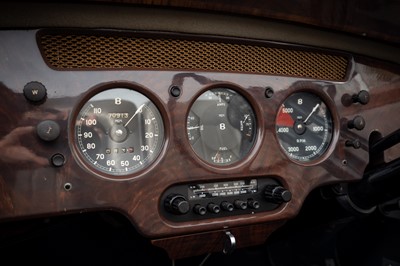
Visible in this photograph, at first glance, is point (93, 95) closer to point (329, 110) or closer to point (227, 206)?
point (227, 206)

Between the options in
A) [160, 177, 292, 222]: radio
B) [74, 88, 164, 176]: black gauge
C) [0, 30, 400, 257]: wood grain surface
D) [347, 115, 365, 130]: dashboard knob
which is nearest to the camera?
[0, 30, 400, 257]: wood grain surface

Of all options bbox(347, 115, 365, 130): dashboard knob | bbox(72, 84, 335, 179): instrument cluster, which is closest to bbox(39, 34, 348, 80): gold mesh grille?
bbox(72, 84, 335, 179): instrument cluster

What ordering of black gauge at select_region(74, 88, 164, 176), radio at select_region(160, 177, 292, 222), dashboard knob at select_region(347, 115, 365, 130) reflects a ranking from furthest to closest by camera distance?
dashboard knob at select_region(347, 115, 365, 130), radio at select_region(160, 177, 292, 222), black gauge at select_region(74, 88, 164, 176)

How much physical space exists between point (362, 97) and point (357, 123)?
13 centimetres

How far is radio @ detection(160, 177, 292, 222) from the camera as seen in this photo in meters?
1.79

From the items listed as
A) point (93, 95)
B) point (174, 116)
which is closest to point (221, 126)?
point (174, 116)

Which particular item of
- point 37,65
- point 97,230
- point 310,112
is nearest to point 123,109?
point 37,65

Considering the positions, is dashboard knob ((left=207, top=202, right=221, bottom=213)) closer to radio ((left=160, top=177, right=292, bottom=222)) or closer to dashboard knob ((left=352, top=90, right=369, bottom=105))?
radio ((left=160, top=177, right=292, bottom=222))

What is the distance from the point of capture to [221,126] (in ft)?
6.23

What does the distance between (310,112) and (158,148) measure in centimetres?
76

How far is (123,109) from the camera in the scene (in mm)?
1729

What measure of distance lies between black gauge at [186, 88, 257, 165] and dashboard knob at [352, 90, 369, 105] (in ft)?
1.75

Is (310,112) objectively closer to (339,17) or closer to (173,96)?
(339,17)

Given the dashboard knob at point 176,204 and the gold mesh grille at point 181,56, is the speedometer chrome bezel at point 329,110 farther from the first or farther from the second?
the dashboard knob at point 176,204
